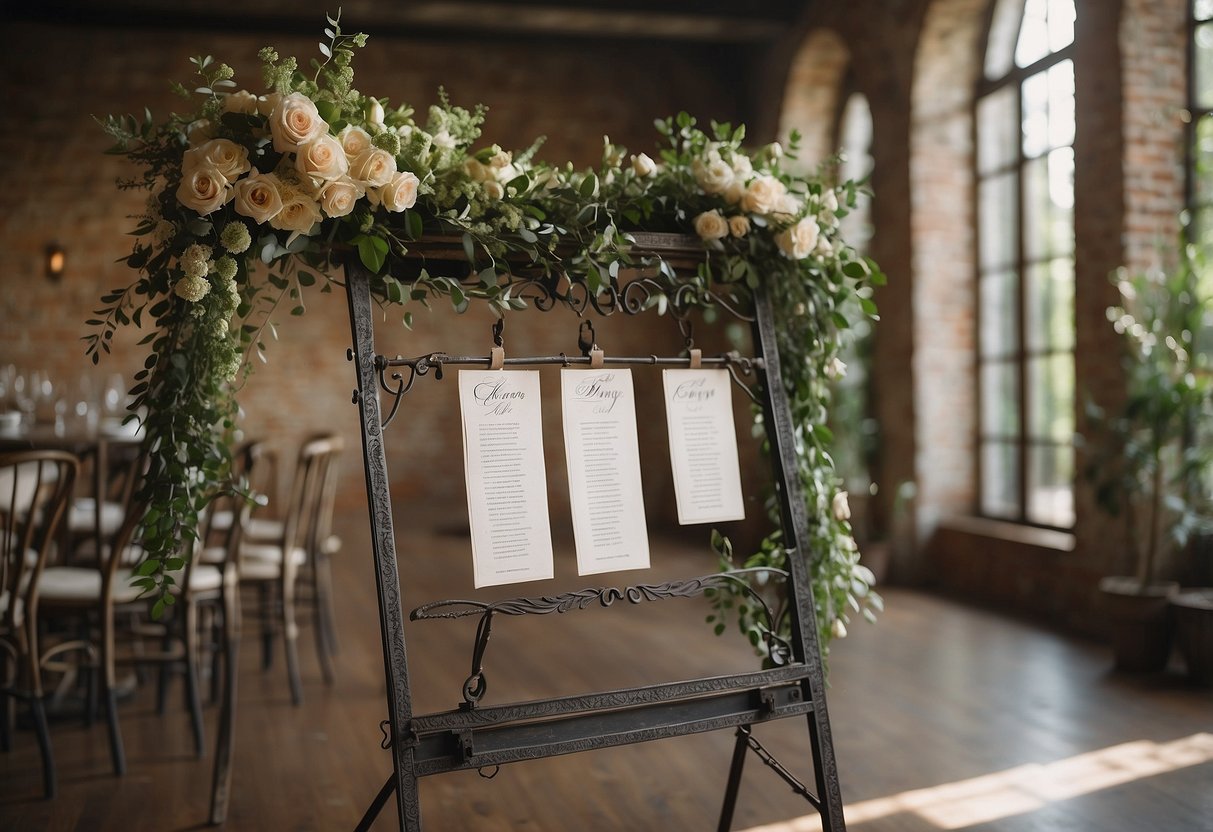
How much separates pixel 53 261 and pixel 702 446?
7567 millimetres

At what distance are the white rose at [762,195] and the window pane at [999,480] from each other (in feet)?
14.4

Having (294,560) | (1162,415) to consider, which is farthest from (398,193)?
(1162,415)

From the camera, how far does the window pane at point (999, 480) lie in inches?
236

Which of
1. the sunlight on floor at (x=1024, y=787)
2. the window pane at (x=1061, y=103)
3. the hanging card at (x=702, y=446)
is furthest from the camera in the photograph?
the window pane at (x=1061, y=103)

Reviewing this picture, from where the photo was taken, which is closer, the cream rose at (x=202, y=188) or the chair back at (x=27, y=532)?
the cream rose at (x=202, y=188)

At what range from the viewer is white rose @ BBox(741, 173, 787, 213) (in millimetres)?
2092

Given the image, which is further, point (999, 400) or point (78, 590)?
point (999, 400)

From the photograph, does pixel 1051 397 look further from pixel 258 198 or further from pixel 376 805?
pixel 258 198

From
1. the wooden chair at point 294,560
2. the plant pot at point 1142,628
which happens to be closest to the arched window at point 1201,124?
the plant pot at point 1142,628

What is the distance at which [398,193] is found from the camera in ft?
5.81

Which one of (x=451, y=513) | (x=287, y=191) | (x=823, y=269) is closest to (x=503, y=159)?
(x=287, y=191)

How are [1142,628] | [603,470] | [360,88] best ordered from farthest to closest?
[360,88]
[1142,628]
[603,470]

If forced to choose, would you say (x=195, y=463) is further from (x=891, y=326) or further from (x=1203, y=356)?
(x=891, y=326)

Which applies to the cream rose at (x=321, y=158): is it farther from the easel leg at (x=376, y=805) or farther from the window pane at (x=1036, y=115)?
the window pane at (x=1036, y=115)
